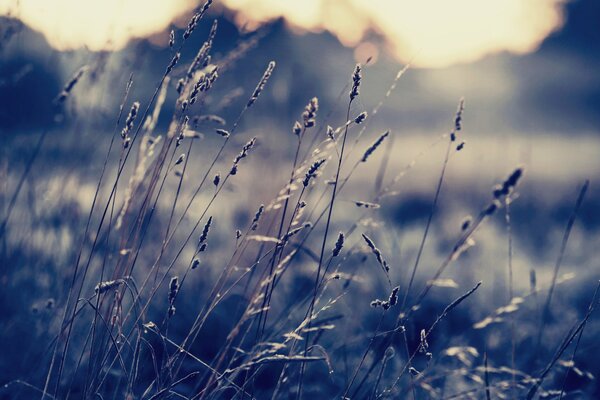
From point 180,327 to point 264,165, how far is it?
3.19 ft

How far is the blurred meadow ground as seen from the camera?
52.2 inches

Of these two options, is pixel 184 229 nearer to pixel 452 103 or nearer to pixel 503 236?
pixel 503 236

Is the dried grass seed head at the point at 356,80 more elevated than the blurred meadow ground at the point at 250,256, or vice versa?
the dried grass seed head at the point at 356,80

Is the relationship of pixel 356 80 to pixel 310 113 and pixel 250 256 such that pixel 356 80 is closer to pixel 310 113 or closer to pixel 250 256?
pixel 310 113

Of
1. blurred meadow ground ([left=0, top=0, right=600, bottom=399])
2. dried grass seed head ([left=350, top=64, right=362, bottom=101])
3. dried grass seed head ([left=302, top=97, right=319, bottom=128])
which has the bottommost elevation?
blurred meadow ground ([left=0, top=0, right=600, bottom=399])

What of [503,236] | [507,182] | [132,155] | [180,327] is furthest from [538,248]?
[132,155]

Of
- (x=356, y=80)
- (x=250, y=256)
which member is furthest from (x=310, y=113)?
(x=250, y=256)

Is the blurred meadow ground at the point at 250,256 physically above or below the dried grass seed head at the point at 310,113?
below

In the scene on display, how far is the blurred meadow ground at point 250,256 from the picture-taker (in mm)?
1327

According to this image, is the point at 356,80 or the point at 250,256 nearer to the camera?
the point at 356,80

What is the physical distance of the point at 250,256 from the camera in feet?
9.48

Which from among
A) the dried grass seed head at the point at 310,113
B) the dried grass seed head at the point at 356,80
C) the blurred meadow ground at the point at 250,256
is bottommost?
the blurred meadow ground at the point at 250,256

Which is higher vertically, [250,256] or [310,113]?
[310,113]

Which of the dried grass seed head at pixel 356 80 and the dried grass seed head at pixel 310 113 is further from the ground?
the dried grass seed head at pixel 356 80
